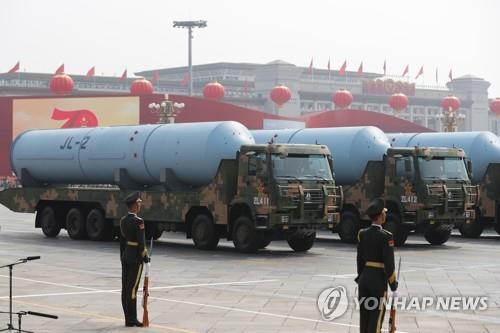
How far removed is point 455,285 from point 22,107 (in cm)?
6533

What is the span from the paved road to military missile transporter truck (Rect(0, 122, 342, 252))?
2.50 feet

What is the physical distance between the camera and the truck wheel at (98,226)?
31.2 m

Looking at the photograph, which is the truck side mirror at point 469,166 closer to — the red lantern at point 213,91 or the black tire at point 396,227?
the black tire at point 396,227

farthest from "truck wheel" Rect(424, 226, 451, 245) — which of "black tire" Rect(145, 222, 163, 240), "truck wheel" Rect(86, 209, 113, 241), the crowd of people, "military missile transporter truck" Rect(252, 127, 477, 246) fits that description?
the crowd of people

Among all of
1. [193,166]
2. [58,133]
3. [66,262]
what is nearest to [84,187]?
[58,133]

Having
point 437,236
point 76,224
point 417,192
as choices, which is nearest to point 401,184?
point 417,192

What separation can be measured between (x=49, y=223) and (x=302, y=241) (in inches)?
369

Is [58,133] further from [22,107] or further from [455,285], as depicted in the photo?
[22,107]

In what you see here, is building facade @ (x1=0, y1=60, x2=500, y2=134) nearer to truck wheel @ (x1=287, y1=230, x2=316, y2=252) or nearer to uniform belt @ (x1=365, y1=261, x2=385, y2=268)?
truck wheel @ (x1=287, y1=230, x2=316, y2=252)

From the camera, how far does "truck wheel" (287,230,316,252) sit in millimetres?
28016

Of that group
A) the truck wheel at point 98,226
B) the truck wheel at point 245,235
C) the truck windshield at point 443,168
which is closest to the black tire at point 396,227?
the truck windshield at point 443,168

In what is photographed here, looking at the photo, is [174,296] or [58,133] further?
[58,133]

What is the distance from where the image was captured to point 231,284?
64.5 feet

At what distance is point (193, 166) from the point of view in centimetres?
2836
